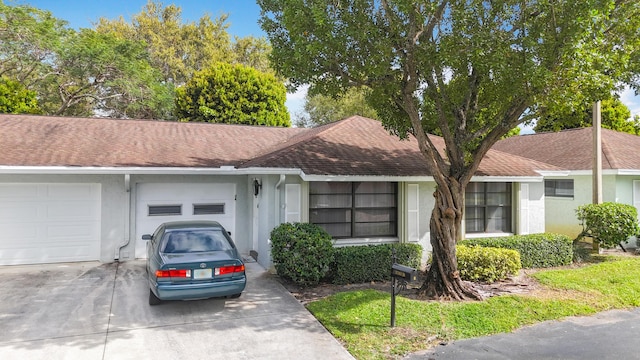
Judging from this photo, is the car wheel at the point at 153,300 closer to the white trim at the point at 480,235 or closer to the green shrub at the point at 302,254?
the green shrub at the point at 302,254

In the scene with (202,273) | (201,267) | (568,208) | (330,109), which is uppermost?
(330,109)

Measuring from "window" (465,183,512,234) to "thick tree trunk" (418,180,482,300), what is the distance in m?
3.95

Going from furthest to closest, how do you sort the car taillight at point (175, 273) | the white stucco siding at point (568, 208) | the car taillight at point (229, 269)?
1. the white stucco siding at point (568, 208)
2. the car taillight at point (229, 269)
3. the car taillight at point (175, 273)

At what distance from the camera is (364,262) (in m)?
8.99

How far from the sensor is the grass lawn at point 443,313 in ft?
19.3

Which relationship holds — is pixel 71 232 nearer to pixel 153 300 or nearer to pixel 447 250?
pixel 153 300

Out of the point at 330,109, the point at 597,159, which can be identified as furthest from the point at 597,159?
the point at 330,109

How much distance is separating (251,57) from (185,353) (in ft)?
103

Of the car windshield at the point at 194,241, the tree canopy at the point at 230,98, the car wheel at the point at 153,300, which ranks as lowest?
the car wheel at the point at 153,300

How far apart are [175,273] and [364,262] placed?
14.1ft

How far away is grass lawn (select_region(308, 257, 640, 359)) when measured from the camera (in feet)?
19.3

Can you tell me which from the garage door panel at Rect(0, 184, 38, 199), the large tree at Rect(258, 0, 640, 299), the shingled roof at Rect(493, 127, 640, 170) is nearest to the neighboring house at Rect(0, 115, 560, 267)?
the garage door panel at Rect(0, 184, 38, 199)

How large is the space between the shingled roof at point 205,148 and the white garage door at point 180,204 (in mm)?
829

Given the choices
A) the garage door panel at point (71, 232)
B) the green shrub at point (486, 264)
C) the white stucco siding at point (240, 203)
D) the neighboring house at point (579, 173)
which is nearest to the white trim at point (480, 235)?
the green shrub at point (486, 264)
